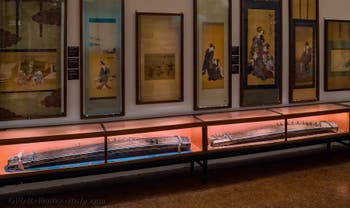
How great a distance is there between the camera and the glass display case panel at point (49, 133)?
3053 mm

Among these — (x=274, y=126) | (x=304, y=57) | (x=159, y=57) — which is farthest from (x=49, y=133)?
(x=304, y=57)

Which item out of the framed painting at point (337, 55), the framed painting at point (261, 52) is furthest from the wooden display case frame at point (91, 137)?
the framed painting at point (337, 55)

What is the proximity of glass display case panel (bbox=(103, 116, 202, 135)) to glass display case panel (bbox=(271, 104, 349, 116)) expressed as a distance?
1.17 metres

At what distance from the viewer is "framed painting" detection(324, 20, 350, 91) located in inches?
187

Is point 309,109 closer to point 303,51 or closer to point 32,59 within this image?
point 303,51

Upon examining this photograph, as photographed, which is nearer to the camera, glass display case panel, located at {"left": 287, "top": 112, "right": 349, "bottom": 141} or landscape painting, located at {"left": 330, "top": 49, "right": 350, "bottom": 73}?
glass display case panel, located at {"left": 287, "top": 112, "right": 349, "bottom": 141}

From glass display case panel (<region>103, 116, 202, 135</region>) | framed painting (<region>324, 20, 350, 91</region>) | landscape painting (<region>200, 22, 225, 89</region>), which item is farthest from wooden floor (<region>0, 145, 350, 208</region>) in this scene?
framed painting (<region>324, 20, 350, 91</region>)

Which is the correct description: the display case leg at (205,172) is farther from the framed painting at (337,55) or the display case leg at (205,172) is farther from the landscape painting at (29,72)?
the framed painting at (337,55)

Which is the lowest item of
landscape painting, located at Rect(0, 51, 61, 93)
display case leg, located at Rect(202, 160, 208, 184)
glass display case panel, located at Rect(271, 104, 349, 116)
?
display case leg, located at Rect(202, 160, 208, 184)

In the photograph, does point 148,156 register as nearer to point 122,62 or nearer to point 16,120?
point 122,62

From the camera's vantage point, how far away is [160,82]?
154 inches

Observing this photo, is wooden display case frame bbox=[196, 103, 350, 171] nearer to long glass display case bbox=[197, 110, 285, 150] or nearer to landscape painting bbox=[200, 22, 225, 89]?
long glass display case bbox=[197, 110, 285, 150]

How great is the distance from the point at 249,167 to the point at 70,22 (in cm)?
262

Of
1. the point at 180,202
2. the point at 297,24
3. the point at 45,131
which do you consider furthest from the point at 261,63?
the point at 45,131
